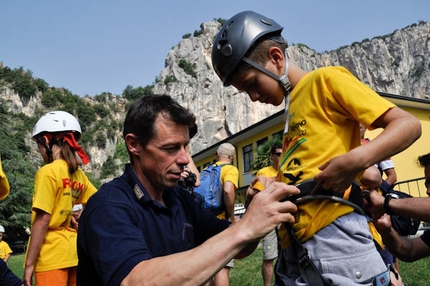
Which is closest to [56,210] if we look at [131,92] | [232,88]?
[232,88]

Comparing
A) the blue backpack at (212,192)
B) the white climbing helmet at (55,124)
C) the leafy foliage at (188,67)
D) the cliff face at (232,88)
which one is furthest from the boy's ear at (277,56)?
the leafy foliage at (188,67)

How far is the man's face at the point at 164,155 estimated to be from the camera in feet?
8.39

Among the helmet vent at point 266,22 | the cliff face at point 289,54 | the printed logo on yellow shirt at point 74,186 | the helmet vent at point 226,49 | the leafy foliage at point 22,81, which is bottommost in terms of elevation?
the printed logo on yellow shirt at point 74,186

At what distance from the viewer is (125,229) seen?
2092 mm

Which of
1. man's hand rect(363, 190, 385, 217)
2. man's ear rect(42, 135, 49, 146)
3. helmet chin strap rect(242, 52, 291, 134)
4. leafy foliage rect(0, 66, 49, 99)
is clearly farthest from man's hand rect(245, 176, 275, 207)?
leafy foliage rect(0, 66, 49, 99)

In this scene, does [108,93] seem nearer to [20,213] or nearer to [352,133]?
[20,213]

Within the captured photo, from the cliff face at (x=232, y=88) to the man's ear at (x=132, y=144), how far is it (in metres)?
94.2

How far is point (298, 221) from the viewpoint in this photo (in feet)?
7.68

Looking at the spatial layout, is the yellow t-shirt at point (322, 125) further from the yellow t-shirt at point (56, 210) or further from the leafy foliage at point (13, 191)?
the leafy foliage at point (13, 191)

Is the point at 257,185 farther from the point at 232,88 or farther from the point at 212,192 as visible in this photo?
the point at 232,88

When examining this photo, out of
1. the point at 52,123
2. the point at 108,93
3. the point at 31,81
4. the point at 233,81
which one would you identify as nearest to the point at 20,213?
the point at 52,123

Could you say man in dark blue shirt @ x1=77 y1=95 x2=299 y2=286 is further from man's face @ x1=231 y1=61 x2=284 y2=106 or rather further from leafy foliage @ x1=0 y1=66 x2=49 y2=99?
leafy foliage @ x1=0 y1=66 x2=49 y2=99

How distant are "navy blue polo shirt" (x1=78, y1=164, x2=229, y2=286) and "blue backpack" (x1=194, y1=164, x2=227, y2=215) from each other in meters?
4.24

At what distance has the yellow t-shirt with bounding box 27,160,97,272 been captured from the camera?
434 cm
